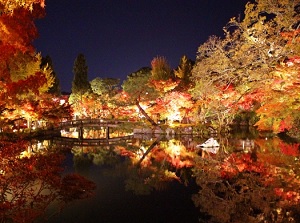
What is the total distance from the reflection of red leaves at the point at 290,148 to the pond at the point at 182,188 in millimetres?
44

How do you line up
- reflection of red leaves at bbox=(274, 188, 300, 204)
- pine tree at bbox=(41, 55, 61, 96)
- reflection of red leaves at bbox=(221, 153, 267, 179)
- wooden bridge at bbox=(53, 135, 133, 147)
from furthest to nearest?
pine tree at bbox=(41, 55, 61, 96) < wooden bridge at bbox=(53, 135, 133, 147) < reflection of red leaves at bbox=(221, 153, 267, 179) < reflection of red leaves at bbox=(274, 188, 300, 204)

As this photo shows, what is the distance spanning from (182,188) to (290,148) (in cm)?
880

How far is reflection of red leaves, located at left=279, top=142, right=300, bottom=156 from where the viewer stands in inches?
561

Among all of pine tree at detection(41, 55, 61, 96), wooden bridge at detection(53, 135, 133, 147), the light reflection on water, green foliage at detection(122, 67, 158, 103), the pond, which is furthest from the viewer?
pine tree at detection(41, 55, 61, 96)

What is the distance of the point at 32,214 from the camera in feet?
22.3

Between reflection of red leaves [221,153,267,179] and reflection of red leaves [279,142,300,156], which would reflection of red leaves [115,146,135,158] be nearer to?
reflection of red leaves [221,153,267,179]

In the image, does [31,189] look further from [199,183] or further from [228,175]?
[228,175]

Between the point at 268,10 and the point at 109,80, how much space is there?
26.2 meters

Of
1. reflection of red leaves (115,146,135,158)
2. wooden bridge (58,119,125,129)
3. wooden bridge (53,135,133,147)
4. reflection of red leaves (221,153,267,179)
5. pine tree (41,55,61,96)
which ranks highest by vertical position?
pine tree (41,55,61,96)

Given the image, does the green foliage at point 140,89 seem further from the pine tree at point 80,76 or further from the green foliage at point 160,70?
the pine tree at point 80,76

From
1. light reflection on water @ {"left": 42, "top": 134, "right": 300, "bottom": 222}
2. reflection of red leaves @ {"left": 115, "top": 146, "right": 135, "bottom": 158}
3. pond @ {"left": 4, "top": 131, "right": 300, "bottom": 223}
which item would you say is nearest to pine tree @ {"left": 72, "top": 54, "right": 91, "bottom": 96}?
reflection of red leaves @ {"left": 115, "top": 146, "right": 135, "bottom": 158}

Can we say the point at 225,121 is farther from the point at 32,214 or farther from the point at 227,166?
the point at 32,214

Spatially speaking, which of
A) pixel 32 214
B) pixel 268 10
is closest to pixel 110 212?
pixel 32 214

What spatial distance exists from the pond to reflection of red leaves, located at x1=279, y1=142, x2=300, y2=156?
44 millimetres
